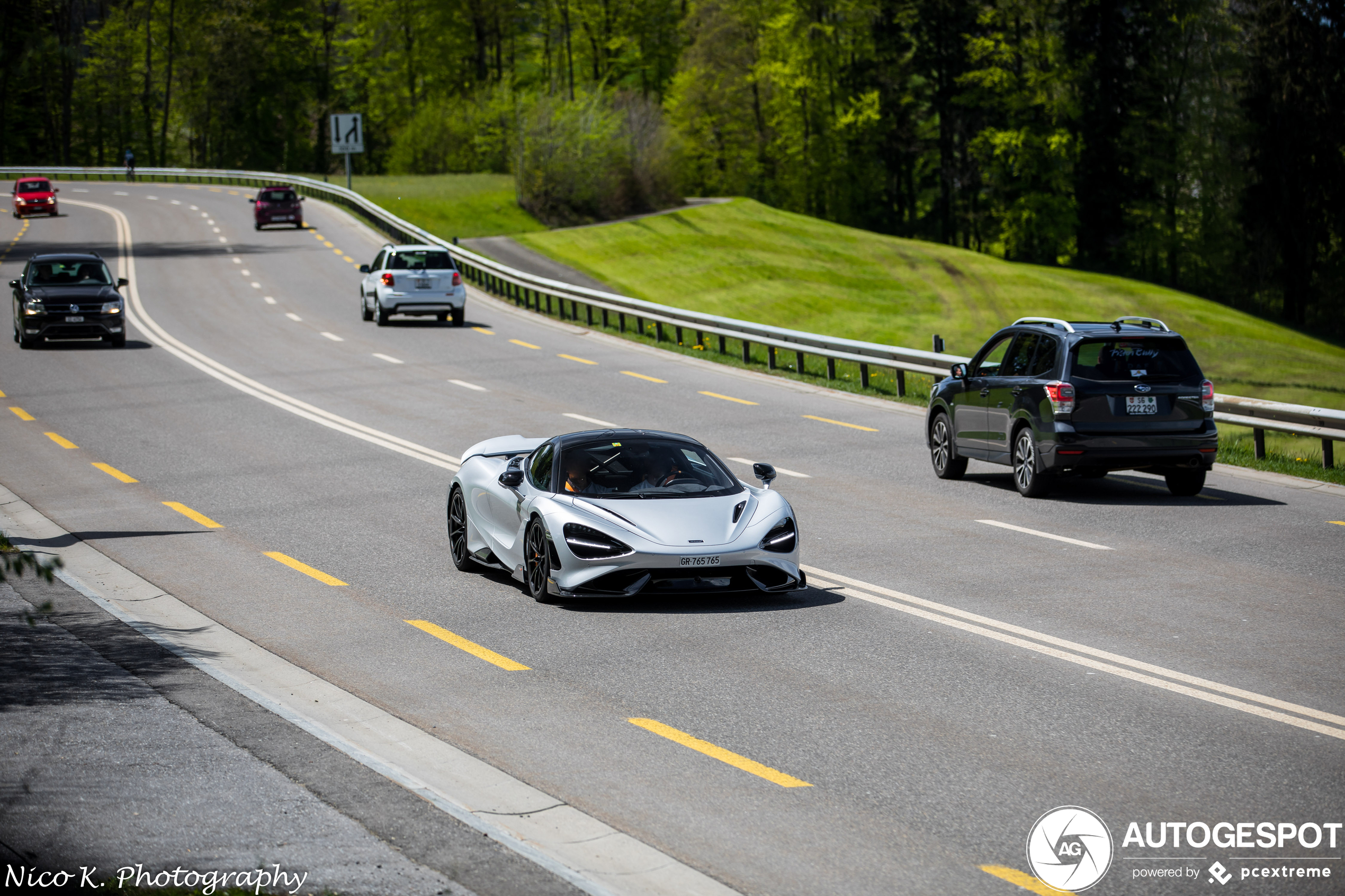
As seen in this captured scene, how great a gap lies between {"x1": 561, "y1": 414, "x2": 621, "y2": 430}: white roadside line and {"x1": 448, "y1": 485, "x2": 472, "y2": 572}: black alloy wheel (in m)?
8.28

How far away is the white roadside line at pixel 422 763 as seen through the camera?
5.64 m

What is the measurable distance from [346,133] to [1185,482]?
55.3 metres

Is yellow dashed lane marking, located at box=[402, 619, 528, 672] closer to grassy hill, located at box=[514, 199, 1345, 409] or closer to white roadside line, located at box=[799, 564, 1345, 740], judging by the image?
white roadside line, located at box=[799, 564, 1345, 740]

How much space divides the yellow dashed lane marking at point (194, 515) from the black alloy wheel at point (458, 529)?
297 centimetres

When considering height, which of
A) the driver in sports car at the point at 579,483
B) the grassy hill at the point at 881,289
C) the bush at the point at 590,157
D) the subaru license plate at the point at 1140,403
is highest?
the bush at the point at 590,157

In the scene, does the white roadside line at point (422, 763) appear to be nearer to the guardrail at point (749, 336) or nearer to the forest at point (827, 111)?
the guardrail at point (749, 336)

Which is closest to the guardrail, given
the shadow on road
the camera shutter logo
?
the shadow on road

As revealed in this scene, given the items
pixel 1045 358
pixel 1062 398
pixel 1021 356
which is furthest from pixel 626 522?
pixel 1021 356

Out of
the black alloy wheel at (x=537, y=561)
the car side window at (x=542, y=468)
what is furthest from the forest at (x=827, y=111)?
the black alloy wheel at (x=537, y=561)

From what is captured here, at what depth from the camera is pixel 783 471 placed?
17.7 metres

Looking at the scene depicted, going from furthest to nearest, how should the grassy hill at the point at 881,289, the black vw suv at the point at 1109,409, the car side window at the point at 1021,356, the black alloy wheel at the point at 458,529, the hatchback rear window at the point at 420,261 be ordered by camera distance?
the grassy hill at the point at 881,289
the hatchback rear window at the point at 420,261
the car side window at the point at 1021,356
the black vw suv at the point at 1109,409
the black alloy wheel at the point at 458,529

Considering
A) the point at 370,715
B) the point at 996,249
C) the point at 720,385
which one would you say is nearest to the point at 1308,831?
the point at 370,715

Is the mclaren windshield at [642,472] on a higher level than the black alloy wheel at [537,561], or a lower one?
higher

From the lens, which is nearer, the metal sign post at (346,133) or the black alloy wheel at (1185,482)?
the black alloy wheel at (1185,482)
